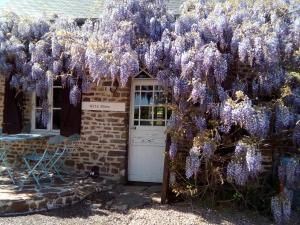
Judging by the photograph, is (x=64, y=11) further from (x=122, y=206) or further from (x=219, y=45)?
(x=122, y=206)

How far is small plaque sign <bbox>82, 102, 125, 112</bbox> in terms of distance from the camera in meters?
7.71

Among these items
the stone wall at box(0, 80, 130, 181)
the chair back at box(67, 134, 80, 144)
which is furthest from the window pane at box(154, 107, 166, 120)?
the chair back at box(67, 134, 80, 144)

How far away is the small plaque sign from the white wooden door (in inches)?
9.6

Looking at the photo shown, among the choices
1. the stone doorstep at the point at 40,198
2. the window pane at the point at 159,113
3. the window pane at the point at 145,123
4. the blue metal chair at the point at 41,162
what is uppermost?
the window pane at the point at 159,113

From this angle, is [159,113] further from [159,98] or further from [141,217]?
[141,217]

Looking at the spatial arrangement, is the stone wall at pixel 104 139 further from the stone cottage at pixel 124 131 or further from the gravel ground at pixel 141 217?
Result: the gravel ground at pixel 141 217

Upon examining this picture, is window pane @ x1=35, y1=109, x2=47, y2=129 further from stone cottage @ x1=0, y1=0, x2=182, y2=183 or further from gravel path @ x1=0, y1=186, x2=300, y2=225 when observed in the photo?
gravel path @ x1=0, y1=186, x2=300, y2=225

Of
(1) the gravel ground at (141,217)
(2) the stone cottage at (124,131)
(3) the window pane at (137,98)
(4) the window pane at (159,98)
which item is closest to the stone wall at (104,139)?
(2) the stone cottage at (124,131)

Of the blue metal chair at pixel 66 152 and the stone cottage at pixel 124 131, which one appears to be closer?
the blue metal chair at pixel 66 152

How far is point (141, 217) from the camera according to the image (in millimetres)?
5766

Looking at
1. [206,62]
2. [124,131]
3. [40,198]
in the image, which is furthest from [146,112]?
[40,198]

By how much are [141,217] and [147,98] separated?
2.63 m

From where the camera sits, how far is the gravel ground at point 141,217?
555cm

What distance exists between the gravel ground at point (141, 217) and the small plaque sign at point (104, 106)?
7.18 ft
